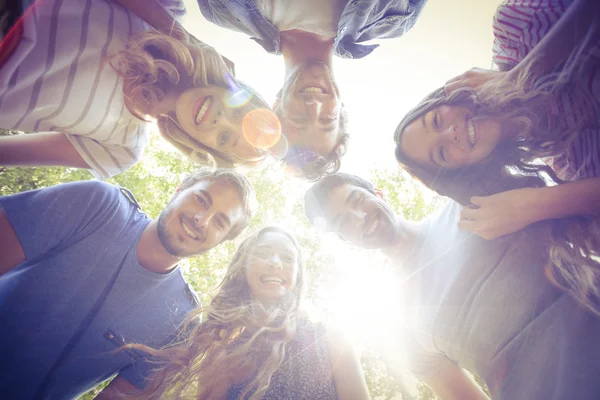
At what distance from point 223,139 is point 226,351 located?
2.17m

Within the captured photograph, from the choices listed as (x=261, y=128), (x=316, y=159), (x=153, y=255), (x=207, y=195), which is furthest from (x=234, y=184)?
(x=153, y=255)

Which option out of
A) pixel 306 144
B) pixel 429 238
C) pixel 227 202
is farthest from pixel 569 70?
pixel 227 202

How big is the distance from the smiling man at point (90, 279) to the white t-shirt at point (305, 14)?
2.04 meters

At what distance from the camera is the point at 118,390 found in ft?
9.91

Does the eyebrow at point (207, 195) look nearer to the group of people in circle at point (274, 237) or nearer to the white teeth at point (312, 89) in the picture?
the group of people in circle at point (274, 237)

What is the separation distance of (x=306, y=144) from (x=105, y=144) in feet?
6.75

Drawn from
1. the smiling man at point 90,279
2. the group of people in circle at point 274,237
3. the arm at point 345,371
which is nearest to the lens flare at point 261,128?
the group of people in circle at point 274,237

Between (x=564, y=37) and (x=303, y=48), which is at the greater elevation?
(x=303, y=48)

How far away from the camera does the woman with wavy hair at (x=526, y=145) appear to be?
207cm

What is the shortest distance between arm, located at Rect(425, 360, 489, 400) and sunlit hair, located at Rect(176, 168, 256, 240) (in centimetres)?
274

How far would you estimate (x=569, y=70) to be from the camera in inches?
83.5

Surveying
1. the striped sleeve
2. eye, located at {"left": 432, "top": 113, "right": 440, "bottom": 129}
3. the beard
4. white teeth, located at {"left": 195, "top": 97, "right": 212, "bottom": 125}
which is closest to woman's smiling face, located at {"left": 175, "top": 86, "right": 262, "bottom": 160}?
white teeth, located at {"left": 195, "top": 97, "right": 212, "bottom": 125}

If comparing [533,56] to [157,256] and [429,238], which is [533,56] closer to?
[429,238]

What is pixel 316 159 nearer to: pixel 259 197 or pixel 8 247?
pixel 8 247
